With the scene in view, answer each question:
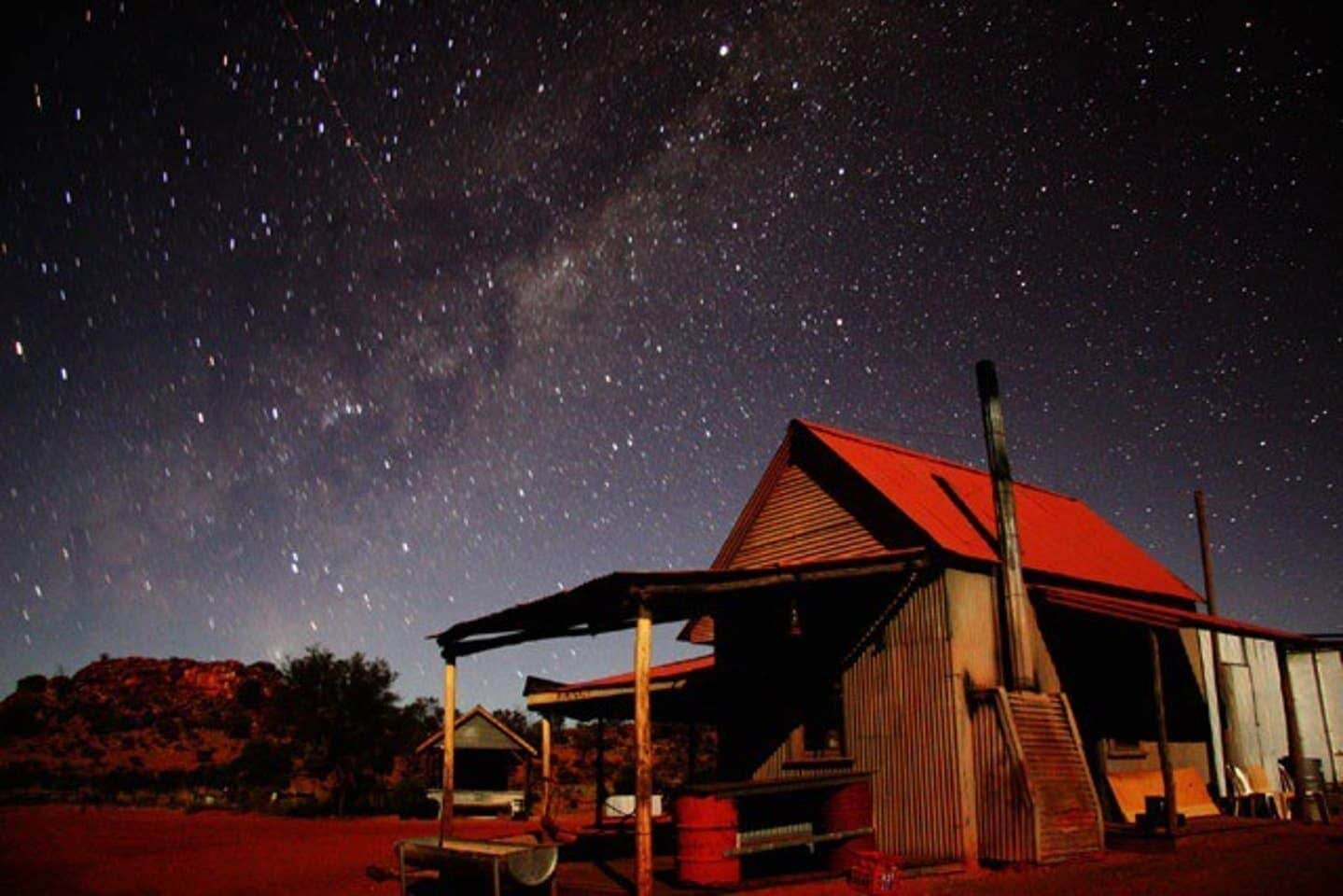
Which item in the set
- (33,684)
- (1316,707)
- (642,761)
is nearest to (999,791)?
(642,761)

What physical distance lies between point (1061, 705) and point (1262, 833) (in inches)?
181

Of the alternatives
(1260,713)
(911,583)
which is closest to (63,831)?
(911,583)

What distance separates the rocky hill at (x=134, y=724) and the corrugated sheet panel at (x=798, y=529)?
3299 cm

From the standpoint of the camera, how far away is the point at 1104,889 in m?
9.88

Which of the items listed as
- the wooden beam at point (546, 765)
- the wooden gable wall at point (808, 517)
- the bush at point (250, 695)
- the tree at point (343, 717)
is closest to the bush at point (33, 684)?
the bush at point (250, 695)

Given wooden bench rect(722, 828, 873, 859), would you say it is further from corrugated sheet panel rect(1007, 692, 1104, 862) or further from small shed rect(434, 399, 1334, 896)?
corrugated sheet panel rect(1007, 692, 1104, 862)

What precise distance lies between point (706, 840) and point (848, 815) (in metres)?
2.50

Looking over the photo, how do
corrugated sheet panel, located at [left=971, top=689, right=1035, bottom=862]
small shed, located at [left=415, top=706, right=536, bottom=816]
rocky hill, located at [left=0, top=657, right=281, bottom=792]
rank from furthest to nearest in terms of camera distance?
rocky hill, located at [left=0, top=657, right=281, bottom=792] < small shed, located at [left=415, top=706, right=536, bottom=816] < corrugated sheet panel, located at [left=971, top=689, right=1035, bottom=862]

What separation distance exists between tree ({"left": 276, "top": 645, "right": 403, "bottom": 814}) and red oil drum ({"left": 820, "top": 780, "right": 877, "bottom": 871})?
2642 cm

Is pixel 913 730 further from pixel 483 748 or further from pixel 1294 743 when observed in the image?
pixel 483 748

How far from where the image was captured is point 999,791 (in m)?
12.4

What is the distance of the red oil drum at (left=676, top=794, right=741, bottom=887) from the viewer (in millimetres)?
10922

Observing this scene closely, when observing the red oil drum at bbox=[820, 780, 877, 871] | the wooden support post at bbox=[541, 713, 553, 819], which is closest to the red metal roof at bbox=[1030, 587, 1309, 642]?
the red oil drum at bbox=[820, 780, 877, 871]

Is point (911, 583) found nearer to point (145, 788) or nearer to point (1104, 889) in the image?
point (1104, 889)
